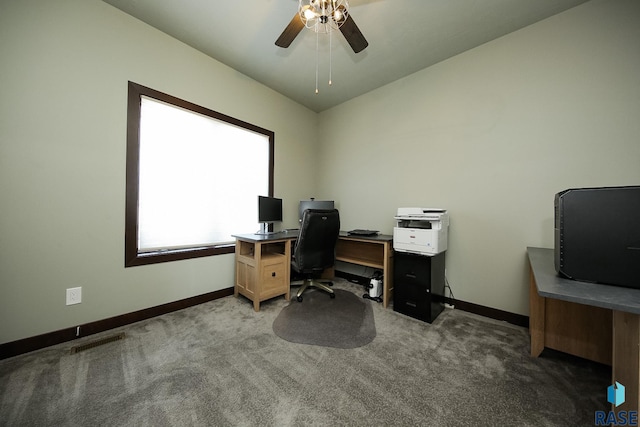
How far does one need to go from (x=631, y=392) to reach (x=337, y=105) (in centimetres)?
373

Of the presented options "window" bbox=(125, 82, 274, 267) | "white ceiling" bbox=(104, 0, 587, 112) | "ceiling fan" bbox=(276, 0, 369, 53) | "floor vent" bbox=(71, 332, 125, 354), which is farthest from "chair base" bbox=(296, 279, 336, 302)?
"white ceiling" bbox=(104, 0, 587, 112)

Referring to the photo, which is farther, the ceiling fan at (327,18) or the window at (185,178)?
the window at (185,178)

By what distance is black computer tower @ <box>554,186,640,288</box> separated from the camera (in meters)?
0.87

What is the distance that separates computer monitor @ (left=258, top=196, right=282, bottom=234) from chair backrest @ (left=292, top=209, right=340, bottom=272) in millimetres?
677

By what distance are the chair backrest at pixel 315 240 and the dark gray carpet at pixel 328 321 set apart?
402mm

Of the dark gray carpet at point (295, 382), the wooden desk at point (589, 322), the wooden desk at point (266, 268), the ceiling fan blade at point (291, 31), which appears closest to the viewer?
the wooden desk at point (589, 322)

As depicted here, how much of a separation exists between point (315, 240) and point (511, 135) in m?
2.18

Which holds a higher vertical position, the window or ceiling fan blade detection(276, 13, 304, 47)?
ceiling fan blade detection(276, 13, 304, 47)

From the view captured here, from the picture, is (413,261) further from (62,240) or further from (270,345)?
(62,240)

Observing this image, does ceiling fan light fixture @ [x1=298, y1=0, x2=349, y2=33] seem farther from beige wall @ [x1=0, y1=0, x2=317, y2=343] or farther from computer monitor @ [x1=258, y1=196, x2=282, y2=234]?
computer monitor @ [x1=258, y1=196, x2=282, y2=234]

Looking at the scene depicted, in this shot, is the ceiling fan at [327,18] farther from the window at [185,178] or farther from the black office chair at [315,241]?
the black office chair at [315,241]

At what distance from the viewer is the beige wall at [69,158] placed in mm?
1460

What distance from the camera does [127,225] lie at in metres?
1.89

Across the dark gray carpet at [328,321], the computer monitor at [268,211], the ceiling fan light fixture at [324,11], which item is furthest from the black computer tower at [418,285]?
the ceiling fan light fixture at [324,11]
